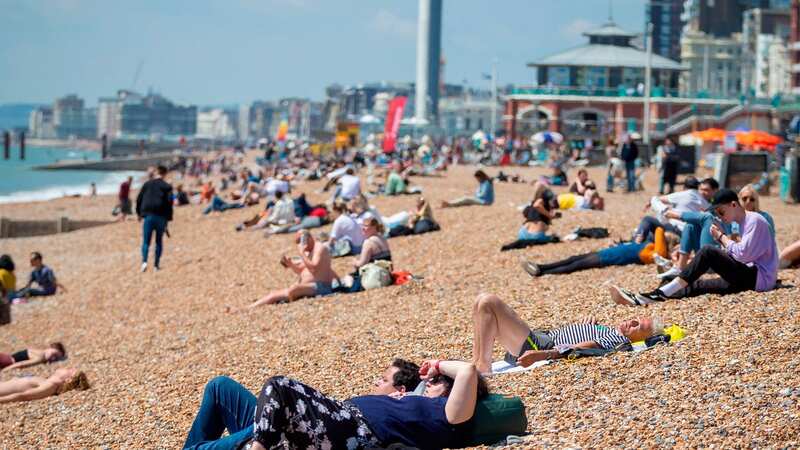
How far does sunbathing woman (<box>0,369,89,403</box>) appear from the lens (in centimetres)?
891

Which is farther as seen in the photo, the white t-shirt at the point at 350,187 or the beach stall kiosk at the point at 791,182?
the beach stall kiosk at the point at 791,182

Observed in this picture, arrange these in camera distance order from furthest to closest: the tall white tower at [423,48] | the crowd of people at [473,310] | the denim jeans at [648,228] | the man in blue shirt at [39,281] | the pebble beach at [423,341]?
1. the tall white tower at [423,48]
2. the man in blue shirt at [39,281]
3. the denim jeans at [648,228]
4. the pebble beach at [423,341]
5. the crowd of people at [473,310]

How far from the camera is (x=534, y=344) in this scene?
7.23 metres

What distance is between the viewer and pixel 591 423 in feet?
20.0

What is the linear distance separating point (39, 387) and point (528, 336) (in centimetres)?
387

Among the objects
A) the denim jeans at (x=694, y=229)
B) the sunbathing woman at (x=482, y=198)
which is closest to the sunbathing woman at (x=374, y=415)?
the denim jeans at (x=694, y=229)

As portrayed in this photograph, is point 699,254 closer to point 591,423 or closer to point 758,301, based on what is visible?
point 758,301

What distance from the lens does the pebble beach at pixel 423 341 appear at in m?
6.10

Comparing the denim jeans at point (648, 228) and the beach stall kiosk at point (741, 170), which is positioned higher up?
the beach stall kiosk at point (741, 170)

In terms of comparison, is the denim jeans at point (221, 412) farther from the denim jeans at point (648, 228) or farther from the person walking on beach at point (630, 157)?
the person walking on beach at point (630, 157)

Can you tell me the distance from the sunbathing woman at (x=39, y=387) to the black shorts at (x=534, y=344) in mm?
3512

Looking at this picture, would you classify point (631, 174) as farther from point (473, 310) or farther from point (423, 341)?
point (473, 310)

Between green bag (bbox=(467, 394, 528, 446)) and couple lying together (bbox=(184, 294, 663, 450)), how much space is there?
47 millimetres

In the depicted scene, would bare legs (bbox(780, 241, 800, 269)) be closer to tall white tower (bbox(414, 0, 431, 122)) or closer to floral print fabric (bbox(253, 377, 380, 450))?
floral print fabric (bbox(253, 377, 380, 450))
